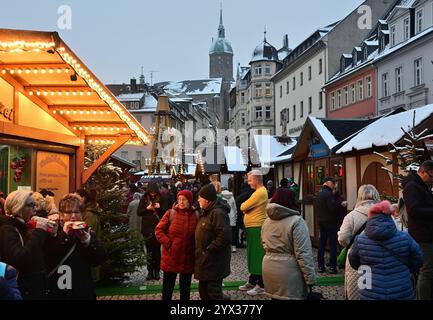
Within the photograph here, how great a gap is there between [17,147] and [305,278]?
19.8 ft

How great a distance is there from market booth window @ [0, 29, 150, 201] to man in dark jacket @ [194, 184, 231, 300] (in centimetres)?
287

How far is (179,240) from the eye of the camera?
22.1 feet

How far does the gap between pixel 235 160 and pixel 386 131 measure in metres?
16.3

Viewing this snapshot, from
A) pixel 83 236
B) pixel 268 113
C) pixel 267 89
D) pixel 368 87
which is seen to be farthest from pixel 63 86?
pixel 267 89

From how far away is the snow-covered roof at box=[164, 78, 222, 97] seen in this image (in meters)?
156

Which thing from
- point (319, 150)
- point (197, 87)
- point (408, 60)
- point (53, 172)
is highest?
point (197, 87)

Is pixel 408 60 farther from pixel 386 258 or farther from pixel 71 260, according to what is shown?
pixel 71 260

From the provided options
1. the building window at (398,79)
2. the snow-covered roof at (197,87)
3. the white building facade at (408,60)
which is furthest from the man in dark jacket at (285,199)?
the snow-covered roof at (197,87)

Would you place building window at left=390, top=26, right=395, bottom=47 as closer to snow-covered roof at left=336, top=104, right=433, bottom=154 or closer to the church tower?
snow-covered roof at left=336, top=104, right=433, bottom=154

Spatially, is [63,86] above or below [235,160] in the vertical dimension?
above

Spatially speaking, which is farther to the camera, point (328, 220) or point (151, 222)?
point (328, 220)

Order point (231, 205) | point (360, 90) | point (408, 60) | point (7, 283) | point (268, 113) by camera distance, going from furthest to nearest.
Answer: point (268, 113) < point (360, 90) < point (408, 60) < point (231, 205) < point (7, 283)

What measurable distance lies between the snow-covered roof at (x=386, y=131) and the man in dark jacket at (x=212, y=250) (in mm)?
4650

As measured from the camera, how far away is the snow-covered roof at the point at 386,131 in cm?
1044
